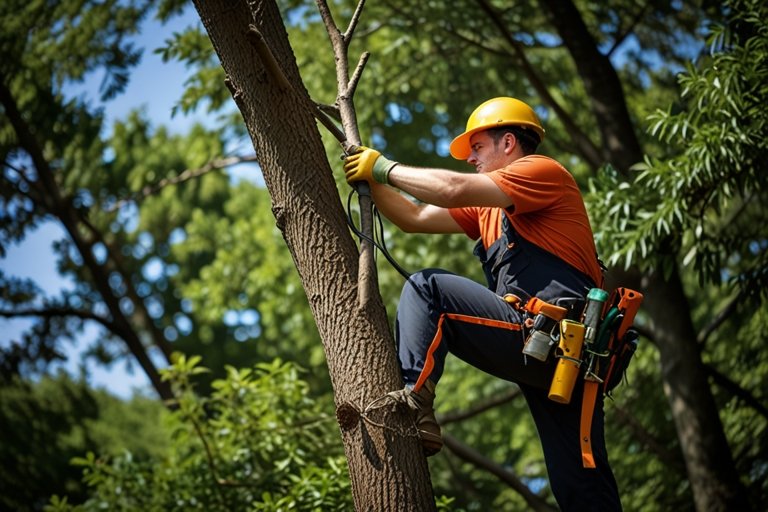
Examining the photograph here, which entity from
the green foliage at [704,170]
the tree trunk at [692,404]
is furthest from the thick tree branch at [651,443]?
the green foliage at [704,170]

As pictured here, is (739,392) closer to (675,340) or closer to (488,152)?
(675,340)

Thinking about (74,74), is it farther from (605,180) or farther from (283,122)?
(283,122)

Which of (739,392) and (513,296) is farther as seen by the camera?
(739,392)

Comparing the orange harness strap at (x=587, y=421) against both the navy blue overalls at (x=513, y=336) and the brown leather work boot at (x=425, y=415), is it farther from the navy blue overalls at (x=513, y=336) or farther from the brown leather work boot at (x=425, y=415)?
the brown leather work boot at (x=425, y=415)

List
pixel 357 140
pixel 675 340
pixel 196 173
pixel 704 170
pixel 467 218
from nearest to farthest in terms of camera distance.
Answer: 1. pixel 357 140
2. pixel 467 218
3. pixel 704 170
4. pixel 675 340
5. pixel 196 173

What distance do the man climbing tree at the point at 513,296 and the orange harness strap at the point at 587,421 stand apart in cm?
5

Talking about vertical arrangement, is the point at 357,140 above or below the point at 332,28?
below

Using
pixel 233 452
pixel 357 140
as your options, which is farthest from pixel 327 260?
pixel 233 452

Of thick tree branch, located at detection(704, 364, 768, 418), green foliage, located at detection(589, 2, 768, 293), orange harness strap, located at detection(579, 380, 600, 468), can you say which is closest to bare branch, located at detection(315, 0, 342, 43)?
orange harness strap, located at detection(579, 380, 600, 468)

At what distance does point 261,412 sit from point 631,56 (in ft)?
22.3

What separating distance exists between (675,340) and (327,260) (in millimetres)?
5210

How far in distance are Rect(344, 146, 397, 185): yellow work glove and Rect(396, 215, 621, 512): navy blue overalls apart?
443 mm

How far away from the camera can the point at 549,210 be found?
410cm

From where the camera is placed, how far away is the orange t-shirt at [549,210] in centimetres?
396
